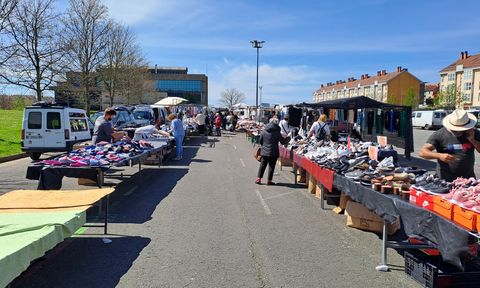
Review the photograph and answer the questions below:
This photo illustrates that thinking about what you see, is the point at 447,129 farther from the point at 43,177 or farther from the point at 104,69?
the point at 104,69

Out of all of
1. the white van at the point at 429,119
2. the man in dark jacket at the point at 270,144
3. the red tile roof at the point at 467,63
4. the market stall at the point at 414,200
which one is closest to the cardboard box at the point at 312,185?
the man in dark jacket at the point at 270,144

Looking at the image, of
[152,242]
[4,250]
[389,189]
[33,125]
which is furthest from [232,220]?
[33,125]

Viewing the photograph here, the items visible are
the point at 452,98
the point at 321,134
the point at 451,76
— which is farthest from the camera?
the point at 451,76

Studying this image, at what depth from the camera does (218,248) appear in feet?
19.7

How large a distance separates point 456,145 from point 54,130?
576 inches

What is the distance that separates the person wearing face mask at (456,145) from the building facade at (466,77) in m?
75.5

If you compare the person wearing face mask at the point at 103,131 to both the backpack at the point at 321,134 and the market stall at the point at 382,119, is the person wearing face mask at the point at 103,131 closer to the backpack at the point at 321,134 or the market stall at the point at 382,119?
the backpack at the point at 321,134

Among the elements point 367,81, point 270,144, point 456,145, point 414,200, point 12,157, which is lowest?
point 12,157

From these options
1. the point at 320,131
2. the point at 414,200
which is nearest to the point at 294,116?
the point at 320,131

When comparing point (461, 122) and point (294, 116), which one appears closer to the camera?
point (461, 122)

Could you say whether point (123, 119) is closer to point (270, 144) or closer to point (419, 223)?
point (270, 144)

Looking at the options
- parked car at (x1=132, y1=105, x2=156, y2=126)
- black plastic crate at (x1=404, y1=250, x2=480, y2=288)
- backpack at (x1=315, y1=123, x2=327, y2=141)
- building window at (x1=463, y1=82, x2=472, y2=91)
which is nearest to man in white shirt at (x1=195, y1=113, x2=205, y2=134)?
parked car at (x1=132, y1=105, x2=156, y2=126)

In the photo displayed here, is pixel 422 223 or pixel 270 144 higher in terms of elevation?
pixel 270 144

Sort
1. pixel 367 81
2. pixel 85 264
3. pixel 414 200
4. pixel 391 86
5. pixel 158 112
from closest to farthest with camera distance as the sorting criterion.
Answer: pixel 414 200 → pixel 85 264 → pixel 158 112 → pixel 391 86 → pixel 367 81
